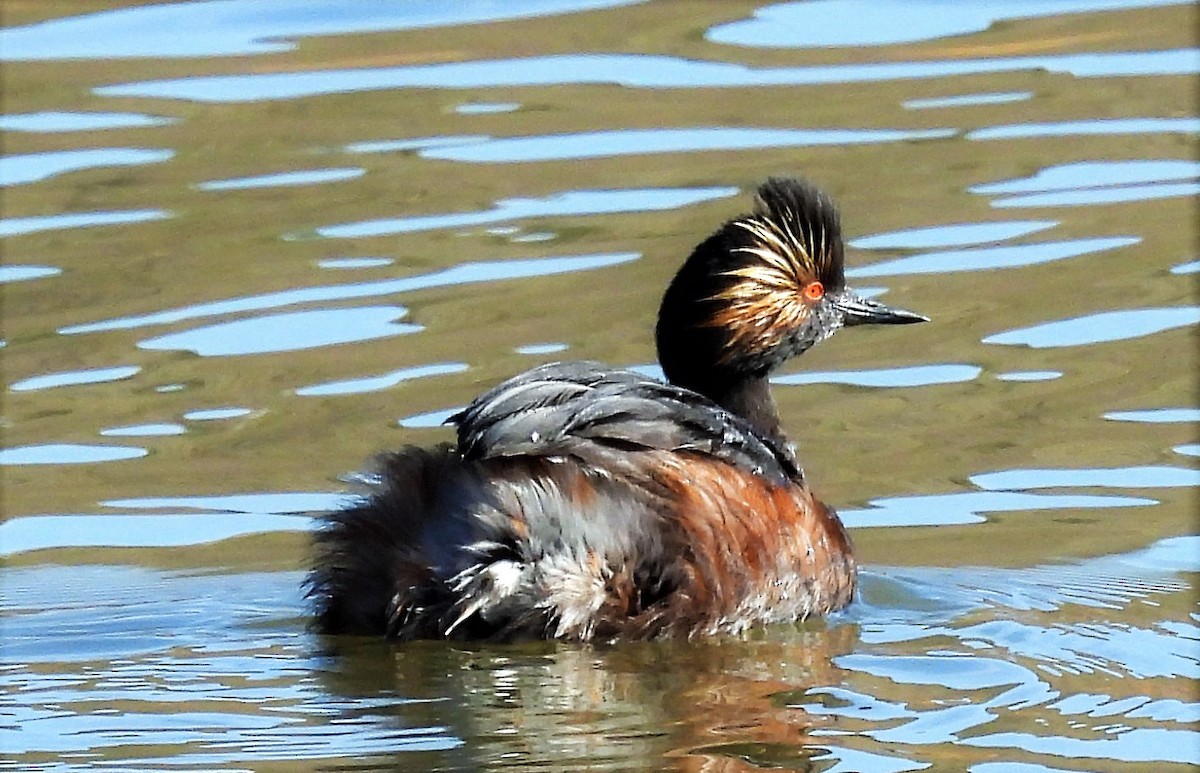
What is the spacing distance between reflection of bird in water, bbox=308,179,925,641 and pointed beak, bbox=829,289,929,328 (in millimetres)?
817

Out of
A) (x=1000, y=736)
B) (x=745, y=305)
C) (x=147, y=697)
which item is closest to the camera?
(x=1000, y=736)

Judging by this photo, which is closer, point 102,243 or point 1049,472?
point 1049,472

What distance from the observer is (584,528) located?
685 cm

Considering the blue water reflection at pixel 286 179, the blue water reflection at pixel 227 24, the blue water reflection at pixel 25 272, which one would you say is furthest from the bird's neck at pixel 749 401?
the blue water reflection at pixel 227 24

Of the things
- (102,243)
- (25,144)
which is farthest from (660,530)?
(25,144)

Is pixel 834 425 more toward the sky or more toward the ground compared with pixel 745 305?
more toward the ground

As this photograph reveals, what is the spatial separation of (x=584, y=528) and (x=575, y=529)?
2cm

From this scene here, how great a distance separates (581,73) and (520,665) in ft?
24.2

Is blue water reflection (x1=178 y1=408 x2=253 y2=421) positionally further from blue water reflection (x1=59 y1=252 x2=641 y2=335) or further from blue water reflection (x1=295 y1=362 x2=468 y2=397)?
blue water reflection (x1=59 y1=252 x2=641 y2=335)

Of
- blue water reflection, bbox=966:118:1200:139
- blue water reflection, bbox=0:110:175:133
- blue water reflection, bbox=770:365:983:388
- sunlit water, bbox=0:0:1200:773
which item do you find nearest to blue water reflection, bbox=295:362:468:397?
sunlit water, bbox=0:0:1200:773

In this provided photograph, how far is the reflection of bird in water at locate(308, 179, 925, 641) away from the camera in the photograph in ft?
22.5

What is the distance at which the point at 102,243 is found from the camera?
461 inches

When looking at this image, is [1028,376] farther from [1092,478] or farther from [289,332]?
[289,332]

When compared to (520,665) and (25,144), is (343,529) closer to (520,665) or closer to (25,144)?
(520,665)
